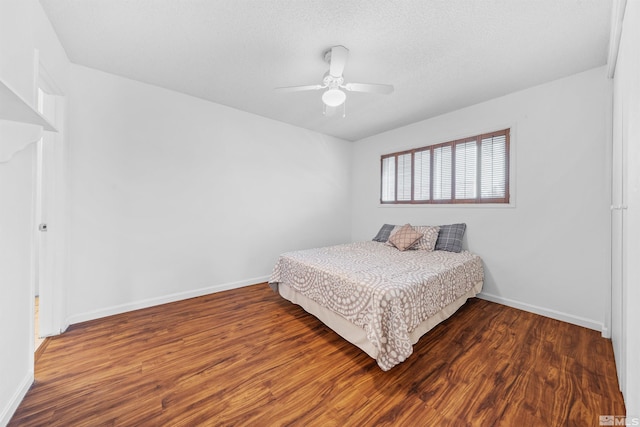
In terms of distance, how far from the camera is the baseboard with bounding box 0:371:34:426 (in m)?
1.22

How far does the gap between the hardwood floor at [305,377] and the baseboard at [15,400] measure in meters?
0.04

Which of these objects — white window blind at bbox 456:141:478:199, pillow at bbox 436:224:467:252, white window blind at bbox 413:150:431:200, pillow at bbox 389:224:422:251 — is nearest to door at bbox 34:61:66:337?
pillow at bbox 389:224:422:251

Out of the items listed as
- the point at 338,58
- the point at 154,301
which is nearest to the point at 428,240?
the point at 338,58

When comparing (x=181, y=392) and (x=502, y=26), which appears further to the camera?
(x=502, y=26)

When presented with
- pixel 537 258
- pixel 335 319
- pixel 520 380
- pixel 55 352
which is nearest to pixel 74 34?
pixel 55 352

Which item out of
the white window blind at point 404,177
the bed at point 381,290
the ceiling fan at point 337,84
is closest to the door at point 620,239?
the bed at point 381,290

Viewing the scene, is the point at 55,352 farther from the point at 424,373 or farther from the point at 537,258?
the point at 537,258

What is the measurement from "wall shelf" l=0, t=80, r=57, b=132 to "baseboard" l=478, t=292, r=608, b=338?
421 cm

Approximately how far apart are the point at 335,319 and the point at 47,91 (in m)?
3.23

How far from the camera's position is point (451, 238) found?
3.17 meters

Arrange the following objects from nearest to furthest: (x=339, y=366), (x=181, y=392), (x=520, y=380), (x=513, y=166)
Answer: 1. (x=181, y=392)
2. (x=520, y=380)
3. (x=339, y=366)
4. (x=513, y=166)

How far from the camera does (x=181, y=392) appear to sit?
4.86ft

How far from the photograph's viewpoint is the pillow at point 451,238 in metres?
3.11

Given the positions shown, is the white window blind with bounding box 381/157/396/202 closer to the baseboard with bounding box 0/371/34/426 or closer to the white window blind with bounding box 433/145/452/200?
the white window blind with bounding box 433/145/452/200
